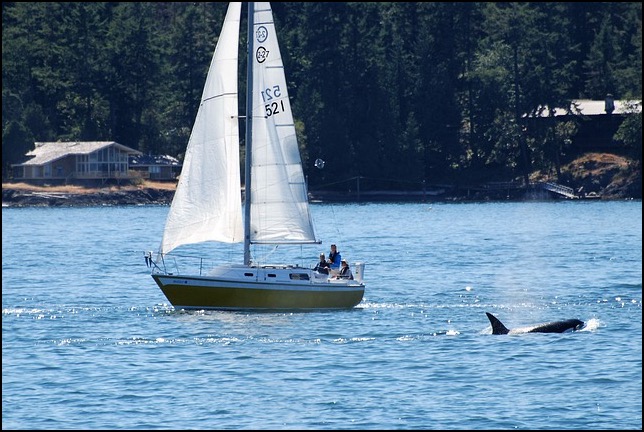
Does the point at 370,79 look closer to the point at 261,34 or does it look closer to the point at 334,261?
the point at 261,34

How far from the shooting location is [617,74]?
15662 centimetres

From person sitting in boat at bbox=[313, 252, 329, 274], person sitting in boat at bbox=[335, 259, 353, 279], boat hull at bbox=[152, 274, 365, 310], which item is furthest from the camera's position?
person sitting in boat at bbox=[335, 259, 353, 279]

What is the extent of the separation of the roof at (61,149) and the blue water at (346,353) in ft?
262

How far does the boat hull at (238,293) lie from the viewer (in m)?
45.0

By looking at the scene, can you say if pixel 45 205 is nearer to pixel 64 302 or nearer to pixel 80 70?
pixel 80 70

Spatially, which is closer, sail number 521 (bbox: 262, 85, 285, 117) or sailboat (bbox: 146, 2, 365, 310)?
sailboat (bbox: 146, 2, 365, 310)

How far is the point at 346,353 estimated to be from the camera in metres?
37.6

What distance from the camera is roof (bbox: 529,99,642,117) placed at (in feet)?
497

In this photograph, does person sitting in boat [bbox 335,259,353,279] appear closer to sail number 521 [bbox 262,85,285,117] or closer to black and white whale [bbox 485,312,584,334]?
sail number 521 [bbox 262,85,285,117]

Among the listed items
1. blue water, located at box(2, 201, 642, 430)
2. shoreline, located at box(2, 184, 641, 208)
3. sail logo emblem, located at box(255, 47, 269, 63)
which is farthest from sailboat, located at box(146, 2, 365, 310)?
shoreline, located at box(2, 184, 641, 208)

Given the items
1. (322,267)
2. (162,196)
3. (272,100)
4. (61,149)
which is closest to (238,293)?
(322,267)

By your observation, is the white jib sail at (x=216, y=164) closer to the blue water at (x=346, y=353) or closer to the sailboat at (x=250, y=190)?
the sailboat at (x=250, y=190)

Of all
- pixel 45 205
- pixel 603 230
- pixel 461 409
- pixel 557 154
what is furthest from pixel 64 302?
pixel 557 154

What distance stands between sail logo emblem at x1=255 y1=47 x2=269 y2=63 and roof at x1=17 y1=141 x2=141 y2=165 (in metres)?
106
